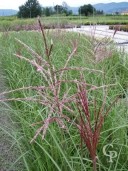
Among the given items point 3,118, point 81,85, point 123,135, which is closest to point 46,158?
point 123,135

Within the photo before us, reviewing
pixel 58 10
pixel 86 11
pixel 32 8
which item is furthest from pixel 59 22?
pixel 32 8

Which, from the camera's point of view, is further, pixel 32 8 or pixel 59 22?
pixel 32 8

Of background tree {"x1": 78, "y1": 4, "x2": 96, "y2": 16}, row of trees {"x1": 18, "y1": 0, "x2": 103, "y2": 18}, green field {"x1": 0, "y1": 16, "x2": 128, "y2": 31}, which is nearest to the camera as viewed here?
row of trees {"x1": 18, "y1": 0, "x2": 103, "y2": 18}

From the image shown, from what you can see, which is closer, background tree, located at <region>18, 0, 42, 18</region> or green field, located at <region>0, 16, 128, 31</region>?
green field, located at <region>0, 16, 128, 31</region>

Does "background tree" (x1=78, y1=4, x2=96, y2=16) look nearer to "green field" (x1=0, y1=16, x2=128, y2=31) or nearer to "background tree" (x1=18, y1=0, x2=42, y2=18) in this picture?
"green field" (x1=0, y1=16, x2=128, y2=31)

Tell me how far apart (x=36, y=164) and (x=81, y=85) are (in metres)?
0.79

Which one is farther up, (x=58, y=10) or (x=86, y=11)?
(x=58, y=10)

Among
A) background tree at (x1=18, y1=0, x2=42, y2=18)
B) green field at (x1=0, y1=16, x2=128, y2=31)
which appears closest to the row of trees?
background tree at (x1=18, y1=0, x2=42, y2=18)

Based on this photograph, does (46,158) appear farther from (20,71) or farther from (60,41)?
(60,41)

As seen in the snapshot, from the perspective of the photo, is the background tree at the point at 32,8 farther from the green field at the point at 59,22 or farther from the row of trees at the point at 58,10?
the green field at the point at 59,22

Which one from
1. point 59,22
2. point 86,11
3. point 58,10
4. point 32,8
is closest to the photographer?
point 58,10

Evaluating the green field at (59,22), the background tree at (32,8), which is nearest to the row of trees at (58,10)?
the background tree at (32,8)

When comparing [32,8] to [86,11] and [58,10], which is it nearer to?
[86,11]

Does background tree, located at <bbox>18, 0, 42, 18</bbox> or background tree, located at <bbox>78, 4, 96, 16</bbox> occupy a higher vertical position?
background tree, located at <bbox>78, 4, 96, 16</bbox>
